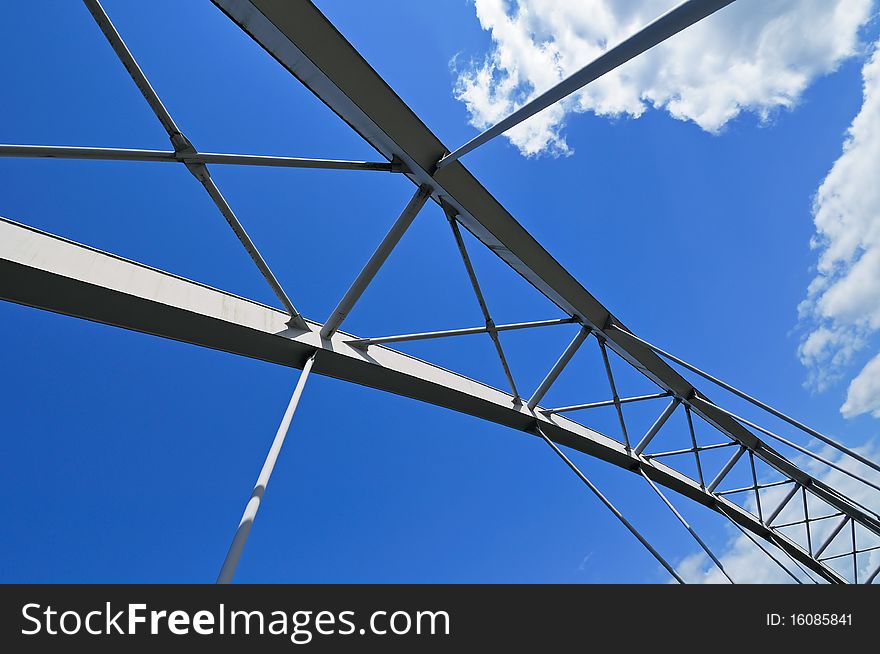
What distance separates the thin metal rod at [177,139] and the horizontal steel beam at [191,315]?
19.8 inches

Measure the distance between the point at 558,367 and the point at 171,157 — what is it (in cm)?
656

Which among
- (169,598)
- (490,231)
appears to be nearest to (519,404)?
(490,231)

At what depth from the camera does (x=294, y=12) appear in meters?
3.89

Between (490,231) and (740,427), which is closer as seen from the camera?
(490,231)

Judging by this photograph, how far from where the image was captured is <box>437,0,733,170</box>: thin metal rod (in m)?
2.63

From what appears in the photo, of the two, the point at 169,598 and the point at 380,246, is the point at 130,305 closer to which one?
the point at 380,246

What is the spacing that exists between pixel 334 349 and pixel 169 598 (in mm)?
3572

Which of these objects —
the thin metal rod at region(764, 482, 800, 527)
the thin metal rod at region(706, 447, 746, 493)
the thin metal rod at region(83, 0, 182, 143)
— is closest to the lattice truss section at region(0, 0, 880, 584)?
the thin metal rod at region(83, 0, 182, 143)

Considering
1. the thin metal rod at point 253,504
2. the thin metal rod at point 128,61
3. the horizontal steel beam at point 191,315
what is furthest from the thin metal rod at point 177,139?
the thin metal rod at point 253,504

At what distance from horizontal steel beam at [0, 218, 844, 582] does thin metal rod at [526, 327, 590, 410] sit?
0.50 metres

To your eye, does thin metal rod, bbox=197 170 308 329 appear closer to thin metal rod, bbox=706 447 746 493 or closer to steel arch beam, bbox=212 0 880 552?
steel arch beam, bbox=212 0 880 552

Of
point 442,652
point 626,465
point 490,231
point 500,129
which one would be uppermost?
point 490,231

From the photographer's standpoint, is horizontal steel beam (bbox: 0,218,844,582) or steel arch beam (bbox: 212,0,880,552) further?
horizontal steel beam (bbox: 0,218,844,582)

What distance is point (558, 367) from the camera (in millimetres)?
8281
